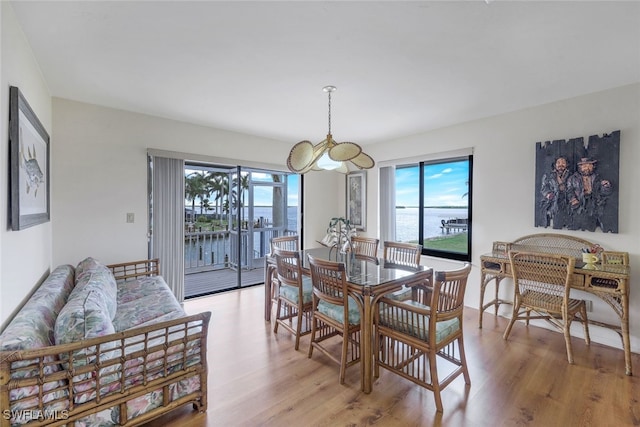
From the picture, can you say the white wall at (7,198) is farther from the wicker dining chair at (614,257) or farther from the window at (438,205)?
the wicker dining chair at (614,257)

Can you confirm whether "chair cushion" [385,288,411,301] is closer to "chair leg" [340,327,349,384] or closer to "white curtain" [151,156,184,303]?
"chair leg" [340,327,349,384]

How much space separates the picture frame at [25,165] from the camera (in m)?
1.58

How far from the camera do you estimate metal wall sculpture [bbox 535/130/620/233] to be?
264 centimetres

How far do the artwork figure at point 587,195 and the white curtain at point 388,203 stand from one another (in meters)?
2.31

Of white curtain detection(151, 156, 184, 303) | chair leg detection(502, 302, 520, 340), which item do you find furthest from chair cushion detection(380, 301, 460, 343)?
white curtain detection(151, 156, 184, 303)

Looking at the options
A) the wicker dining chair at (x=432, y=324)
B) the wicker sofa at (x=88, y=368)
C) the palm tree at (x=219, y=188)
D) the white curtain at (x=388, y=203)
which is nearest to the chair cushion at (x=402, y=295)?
the wicker dining chair at (x=432, y=324)

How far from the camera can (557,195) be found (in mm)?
2936

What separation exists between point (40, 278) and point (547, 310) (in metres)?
4.39

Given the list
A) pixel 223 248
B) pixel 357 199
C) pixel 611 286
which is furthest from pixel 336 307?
pixel 223 248

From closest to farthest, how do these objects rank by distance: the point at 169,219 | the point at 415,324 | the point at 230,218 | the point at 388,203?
the point at 415,324 → the point at 169,219 → the point at 388,203 → the point at 230,218

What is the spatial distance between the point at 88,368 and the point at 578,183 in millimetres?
4159

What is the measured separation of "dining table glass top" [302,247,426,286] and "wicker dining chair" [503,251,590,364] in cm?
99

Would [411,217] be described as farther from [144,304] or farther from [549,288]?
[144,304]

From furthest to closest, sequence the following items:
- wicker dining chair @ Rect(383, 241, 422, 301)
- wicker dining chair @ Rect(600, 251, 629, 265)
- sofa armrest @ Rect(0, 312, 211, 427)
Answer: wicker dining chair @ Rect(383, 241, 422, 301) → wicker dining chair @ Rect(600, 251, 629, 265) → sofa armrest @ Rect(0, 312, 211, 427)
